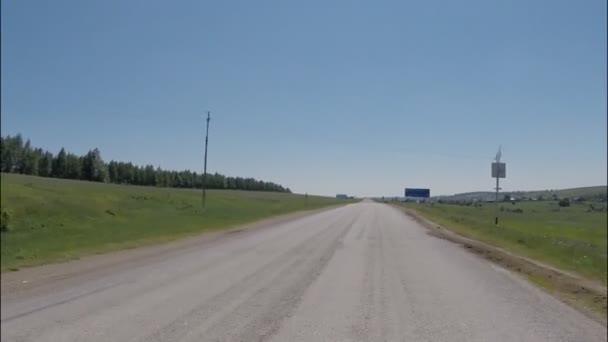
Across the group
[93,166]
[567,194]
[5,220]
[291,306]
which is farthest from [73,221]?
[567,194]

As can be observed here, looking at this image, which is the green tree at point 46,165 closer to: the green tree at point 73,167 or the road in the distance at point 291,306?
the green tree at point 73,167

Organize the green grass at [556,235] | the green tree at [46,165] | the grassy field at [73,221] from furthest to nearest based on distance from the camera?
1. the green tree at [46,165]
2. the green grass at [556,235]
3. the grassy field at [73,221]

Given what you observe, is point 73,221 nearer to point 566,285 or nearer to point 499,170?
point 566,285

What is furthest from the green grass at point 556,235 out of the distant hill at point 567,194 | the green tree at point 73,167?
the green tree at point 73,167

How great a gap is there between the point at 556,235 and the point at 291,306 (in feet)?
92.8

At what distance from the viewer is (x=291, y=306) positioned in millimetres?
8469

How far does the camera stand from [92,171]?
58.4 ft

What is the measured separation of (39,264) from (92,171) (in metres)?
5.44

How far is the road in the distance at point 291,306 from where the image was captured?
6613 mm

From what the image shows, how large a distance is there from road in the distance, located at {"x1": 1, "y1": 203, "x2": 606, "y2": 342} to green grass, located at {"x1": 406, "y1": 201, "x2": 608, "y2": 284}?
5.89m

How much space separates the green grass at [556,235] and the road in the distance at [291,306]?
5887 mm

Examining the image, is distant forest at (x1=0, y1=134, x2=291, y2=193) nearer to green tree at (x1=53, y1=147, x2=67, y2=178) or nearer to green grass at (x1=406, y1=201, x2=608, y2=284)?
green tree at (x1=53, y1=147, x2=67, y2=178)

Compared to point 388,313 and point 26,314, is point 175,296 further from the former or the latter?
point 388,313

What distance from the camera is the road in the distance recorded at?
661 cm
